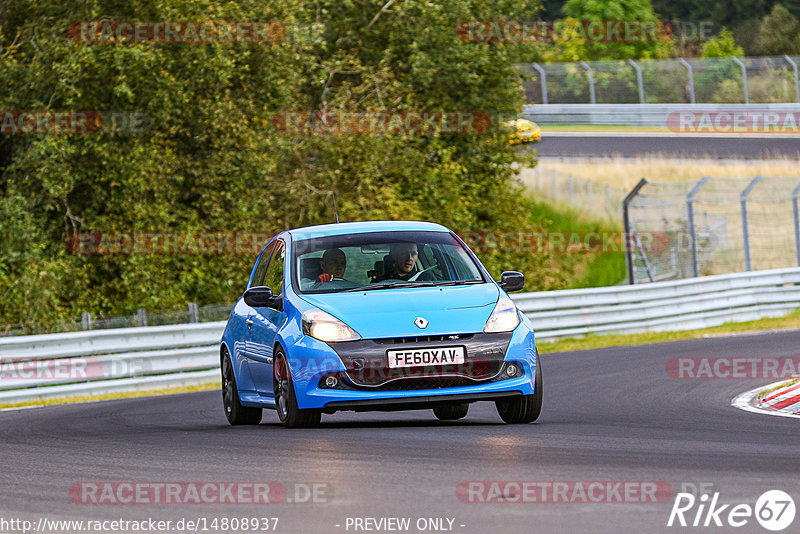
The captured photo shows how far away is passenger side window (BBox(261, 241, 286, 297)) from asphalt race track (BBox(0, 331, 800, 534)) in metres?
1.12

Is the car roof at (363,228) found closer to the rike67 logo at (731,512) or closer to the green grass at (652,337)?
the rike67 logo at (731,512)

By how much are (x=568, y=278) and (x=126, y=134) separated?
1509cm

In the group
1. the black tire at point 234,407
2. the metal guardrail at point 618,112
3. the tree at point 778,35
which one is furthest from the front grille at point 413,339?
the tree at point 778,35

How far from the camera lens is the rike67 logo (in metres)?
5.76

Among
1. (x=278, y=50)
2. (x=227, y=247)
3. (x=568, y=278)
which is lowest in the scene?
(x=568, y=278)

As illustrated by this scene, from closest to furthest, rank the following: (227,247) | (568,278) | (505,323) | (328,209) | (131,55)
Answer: (505,323) < (131,55) < (227,247) < (328,209) < (568,278)

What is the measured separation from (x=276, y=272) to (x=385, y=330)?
1.95 meters

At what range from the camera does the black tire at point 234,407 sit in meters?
11.6

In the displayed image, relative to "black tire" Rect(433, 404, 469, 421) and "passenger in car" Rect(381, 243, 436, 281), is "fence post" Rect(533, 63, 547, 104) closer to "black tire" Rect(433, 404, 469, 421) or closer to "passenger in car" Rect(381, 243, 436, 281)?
"black tire" Rect(433, 404, 469, 421)

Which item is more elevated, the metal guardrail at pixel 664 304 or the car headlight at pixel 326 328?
the car headlight at pixel 326 328

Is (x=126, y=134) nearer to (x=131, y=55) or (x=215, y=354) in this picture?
(x=131, y=55)

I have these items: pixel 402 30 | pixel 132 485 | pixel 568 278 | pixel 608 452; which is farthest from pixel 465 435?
pixel 568 278

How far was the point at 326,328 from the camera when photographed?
31.7 ft

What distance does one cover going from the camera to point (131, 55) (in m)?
24.9
